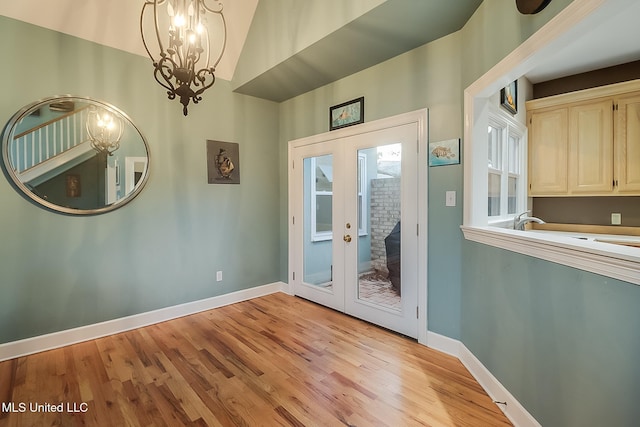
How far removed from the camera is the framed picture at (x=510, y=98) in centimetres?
254

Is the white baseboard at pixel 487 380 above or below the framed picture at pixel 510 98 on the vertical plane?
below

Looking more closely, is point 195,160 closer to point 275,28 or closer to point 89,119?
point 89,119

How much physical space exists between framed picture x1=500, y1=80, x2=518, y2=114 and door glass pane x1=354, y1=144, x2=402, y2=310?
3.43 ft

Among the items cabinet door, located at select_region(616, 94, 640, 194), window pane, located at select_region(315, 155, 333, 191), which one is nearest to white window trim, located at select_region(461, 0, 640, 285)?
window pane, located at select_region(315, 155, 333, 191)

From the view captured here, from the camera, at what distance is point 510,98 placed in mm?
2732

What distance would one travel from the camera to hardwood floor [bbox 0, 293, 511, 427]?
161 centimetres

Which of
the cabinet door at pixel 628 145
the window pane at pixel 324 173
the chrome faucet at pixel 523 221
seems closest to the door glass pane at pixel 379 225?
the window pane at pixel 324 173

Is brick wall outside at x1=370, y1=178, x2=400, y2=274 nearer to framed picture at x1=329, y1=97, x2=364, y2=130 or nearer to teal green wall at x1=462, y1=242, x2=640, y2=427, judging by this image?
framed picture at x1=329, y1=97, x2=364, y2=130

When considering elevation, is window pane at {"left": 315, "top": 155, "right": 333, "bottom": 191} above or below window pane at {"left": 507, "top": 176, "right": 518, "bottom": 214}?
above

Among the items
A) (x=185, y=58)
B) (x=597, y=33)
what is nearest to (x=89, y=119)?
(x=185, y=58)

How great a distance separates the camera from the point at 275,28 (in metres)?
2.74

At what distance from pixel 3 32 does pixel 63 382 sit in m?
2.76

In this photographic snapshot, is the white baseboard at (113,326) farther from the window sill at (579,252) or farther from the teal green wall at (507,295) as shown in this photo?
the window sill at (579,252)

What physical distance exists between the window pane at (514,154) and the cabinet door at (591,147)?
21.3 inches
